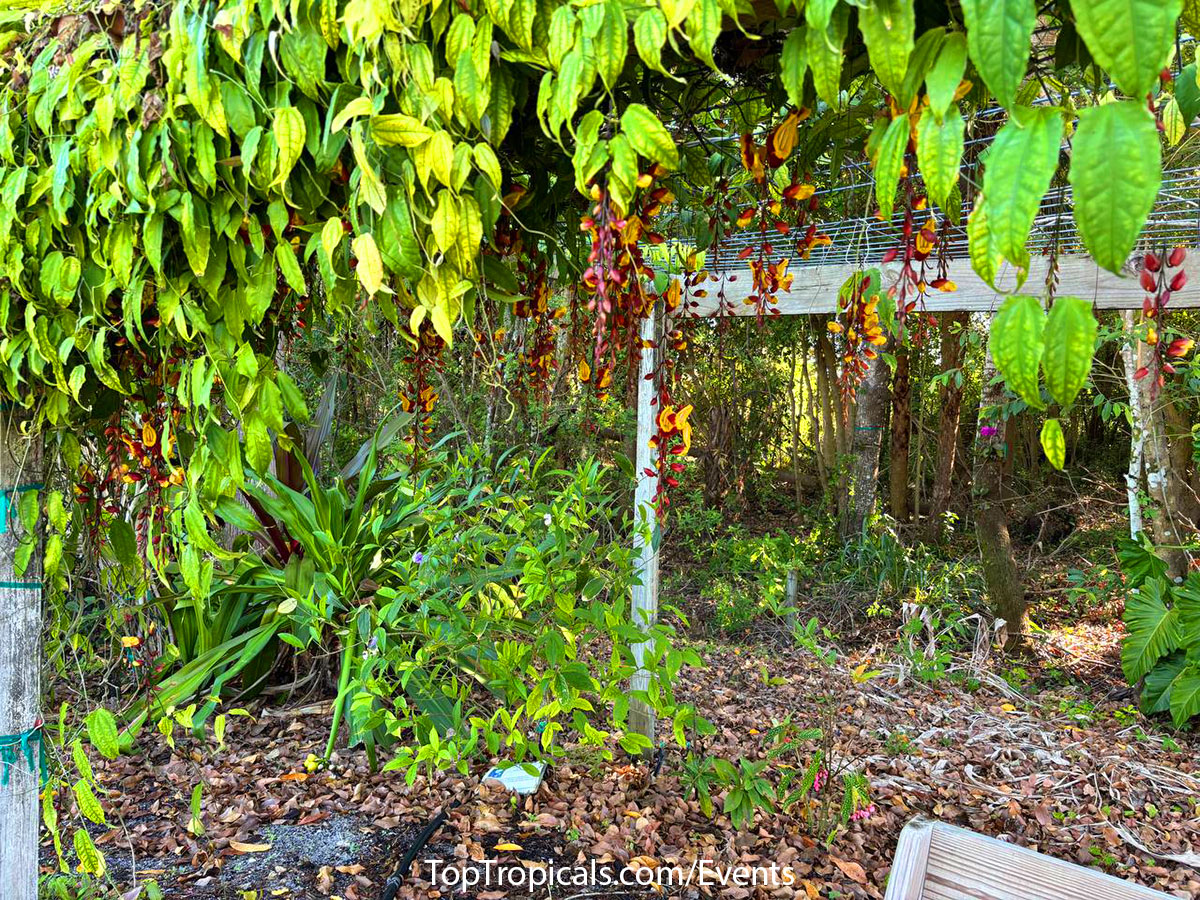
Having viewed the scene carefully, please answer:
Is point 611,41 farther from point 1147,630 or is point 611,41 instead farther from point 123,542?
point 1147,630

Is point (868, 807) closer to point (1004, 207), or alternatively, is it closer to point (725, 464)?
point (1004, 207)

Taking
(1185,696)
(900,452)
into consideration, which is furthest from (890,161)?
(900,452)

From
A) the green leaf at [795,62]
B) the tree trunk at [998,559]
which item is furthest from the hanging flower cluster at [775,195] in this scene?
the tree trunk at [998,559]

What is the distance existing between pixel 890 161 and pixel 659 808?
6.69ft

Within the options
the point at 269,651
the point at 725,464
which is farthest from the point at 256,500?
the point at 725,464

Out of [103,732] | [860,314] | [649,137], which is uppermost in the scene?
[649,137]

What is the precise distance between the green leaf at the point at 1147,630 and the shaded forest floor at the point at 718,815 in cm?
22

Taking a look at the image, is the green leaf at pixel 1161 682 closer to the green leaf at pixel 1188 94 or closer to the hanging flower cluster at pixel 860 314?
the hanging flower cluster at pixel 860 314

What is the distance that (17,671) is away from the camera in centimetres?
130

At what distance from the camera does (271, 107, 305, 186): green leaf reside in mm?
737

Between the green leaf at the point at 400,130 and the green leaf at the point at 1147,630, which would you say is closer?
the green leaf at the point at 400,130

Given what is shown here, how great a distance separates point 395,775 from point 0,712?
1246 millimetres

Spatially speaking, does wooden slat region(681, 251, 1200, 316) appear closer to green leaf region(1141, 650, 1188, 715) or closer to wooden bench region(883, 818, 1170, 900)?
wooden bench region(883, 818, 1170, 900)

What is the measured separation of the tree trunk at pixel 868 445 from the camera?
17.3 ft
